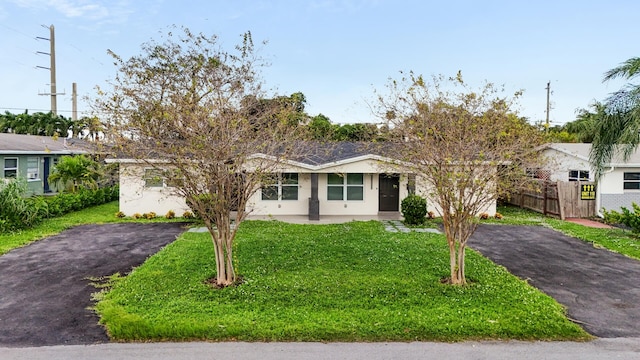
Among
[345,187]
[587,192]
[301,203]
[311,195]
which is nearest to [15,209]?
[301,203]

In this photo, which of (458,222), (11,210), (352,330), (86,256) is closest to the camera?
(352,330)

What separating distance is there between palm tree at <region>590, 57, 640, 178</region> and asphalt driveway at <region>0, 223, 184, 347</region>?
14087mm

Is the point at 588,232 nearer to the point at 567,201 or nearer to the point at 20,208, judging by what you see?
the point at 567,201

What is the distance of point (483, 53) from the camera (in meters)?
17.7

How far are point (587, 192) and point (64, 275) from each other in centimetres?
1920

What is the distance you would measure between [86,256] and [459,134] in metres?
9.57

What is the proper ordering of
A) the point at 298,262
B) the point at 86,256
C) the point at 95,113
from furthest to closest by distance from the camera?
the point at 95,113 < the point at 86,256 < the point at 298,262

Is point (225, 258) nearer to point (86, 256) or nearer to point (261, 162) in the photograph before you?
point (261, 162)

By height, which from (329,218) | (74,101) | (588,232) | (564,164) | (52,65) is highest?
(52,65)

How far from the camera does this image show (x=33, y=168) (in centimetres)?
2320

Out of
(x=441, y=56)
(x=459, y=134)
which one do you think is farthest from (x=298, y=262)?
(x=441, y=56)

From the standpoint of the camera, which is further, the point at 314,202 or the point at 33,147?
the point at 33,147

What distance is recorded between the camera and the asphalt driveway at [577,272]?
684 centimetres

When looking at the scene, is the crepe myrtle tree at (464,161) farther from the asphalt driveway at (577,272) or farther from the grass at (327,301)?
the asphalt driveway at (577,272)
